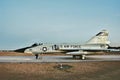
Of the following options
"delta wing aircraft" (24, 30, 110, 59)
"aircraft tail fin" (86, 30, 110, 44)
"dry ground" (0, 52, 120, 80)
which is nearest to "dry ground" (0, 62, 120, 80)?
"dry ground" (0, 52, 120, 80)

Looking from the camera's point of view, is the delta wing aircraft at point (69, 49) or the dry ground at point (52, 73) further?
the delta wing aircraft at point (69, 49)

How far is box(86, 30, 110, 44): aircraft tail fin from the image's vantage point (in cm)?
4378

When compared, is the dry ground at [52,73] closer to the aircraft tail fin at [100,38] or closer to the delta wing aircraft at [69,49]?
the delta wing aircraft at [69,49]

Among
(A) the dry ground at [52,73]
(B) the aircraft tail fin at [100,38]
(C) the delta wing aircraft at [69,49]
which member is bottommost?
(A) the dry ground at [52,73]

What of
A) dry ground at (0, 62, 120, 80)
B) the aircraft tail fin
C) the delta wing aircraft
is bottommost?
dry ground at (0, 62, 120, 80)

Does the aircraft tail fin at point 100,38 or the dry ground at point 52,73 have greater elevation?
the aircraft tail fin at point 100,38

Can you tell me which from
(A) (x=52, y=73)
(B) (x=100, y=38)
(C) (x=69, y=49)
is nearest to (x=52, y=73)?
(A) (x=52, y=73)

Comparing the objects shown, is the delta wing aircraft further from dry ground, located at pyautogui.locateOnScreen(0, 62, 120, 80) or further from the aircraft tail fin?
dry ground, located at pyautogui.locateOnScreen(0, 62, 120, 80)

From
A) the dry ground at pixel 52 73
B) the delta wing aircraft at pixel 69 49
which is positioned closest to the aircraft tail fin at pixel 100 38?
the delta wing aircraft at pixel 69 49

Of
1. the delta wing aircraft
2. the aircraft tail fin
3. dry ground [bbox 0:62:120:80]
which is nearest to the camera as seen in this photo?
dry ground [bbox 0:62:120:80]

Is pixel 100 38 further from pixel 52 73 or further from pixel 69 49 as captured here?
pixel 52 73

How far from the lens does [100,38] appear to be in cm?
4422

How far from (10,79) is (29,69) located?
560 centimetres

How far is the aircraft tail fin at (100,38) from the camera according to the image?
43781 mm
